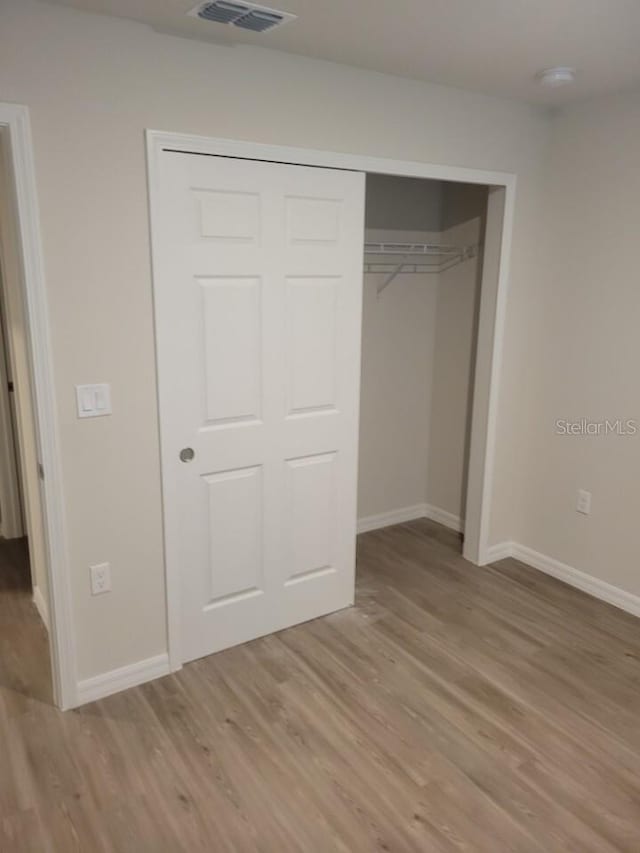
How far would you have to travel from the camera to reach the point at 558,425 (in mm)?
3480

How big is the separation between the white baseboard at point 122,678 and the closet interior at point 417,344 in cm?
174

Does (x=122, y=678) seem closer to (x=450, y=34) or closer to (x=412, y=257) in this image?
(x=450, y=34)

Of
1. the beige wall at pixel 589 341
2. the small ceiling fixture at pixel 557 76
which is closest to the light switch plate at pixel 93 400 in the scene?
the small ceiling fixture at pixel 557 76

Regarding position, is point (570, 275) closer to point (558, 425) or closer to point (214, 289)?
point (558, 425)

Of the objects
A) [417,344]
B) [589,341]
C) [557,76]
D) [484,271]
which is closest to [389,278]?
[417,344]

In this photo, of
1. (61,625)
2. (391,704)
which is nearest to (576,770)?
(391,704)

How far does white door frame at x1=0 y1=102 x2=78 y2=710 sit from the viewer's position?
6.60 feet

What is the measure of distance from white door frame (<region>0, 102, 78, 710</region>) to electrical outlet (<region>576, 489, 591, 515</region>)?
2512mm

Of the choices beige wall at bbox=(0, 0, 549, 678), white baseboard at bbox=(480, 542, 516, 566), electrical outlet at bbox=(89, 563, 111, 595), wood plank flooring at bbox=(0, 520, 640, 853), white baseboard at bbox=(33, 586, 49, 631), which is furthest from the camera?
white baseboard at bbox=(480, 542, 516, 566)

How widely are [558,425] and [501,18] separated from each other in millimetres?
2030

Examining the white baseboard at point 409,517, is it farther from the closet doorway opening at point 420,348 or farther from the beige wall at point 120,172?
the beige wall at point 120,172

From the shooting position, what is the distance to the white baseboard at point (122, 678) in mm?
2480

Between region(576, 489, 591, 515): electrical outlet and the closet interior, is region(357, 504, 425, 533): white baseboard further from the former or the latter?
region(576, 489, 591, 515): electrical outlet

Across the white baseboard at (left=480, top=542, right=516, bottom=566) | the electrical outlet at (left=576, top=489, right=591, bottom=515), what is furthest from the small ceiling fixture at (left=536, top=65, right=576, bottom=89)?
the white baseboard at (left=480, top=542, right=516, bottom=566)
